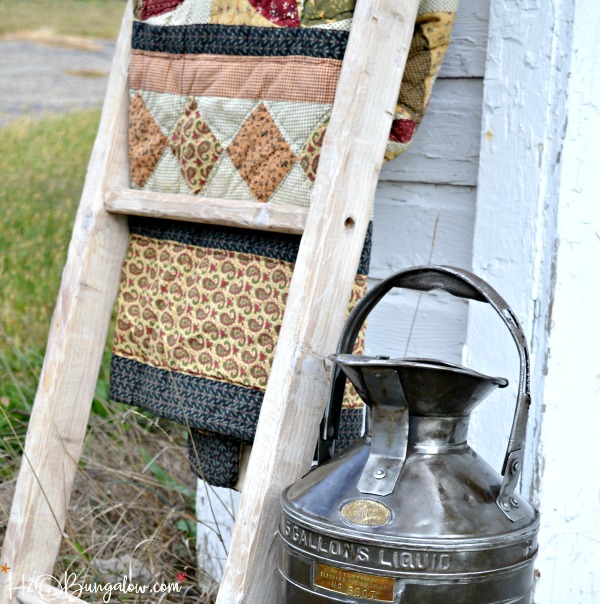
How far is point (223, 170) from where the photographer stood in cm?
184

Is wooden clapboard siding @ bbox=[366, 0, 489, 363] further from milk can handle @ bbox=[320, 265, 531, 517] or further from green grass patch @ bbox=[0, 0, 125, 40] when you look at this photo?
green grass patch @ bbox=[0, 0, 125, 40]

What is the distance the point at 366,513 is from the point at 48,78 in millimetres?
6304

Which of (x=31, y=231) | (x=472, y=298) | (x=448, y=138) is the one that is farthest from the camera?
(x=31, y=231)

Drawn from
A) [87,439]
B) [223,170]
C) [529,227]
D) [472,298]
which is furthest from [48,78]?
[472,298]

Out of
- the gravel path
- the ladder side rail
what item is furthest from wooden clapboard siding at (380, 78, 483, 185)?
the gravel path

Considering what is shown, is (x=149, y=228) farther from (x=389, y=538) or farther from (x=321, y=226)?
(x=389, y=538)

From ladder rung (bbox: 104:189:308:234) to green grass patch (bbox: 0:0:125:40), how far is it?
5.86 m

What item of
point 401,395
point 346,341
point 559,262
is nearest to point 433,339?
point 559,262

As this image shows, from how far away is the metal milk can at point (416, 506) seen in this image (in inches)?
52.4

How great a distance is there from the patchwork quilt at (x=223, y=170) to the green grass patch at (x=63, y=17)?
5.84 metres

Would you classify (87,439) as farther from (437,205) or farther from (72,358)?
(437,205)

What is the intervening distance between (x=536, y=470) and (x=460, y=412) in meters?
0.51
